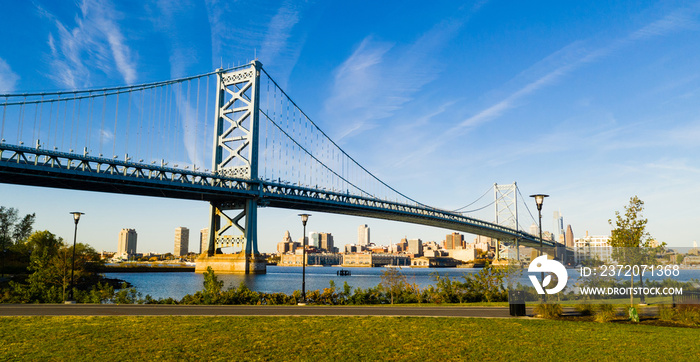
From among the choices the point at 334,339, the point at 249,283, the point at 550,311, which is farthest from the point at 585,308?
the point at 249,283

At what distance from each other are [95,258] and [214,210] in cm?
1948

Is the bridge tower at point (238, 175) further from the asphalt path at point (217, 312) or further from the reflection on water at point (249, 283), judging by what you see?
the asphalt path at point (217, 312)

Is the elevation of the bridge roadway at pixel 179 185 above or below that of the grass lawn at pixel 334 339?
above

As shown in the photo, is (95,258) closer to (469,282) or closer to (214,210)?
(214,210)

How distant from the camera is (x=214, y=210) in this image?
76.5m

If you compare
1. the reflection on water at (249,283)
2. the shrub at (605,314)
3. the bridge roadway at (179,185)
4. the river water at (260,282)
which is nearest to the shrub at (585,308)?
the shrub at (605,314)

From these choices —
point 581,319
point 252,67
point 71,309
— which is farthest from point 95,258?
point 581,319

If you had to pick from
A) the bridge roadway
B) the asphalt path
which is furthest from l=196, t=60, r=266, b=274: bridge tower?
the asphalt path

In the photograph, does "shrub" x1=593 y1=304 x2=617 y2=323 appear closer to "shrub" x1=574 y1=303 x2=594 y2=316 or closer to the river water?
"shrub" x1=574 y1=303 x2=594 y2=316

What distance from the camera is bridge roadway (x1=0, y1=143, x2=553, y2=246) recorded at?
2068 inches
